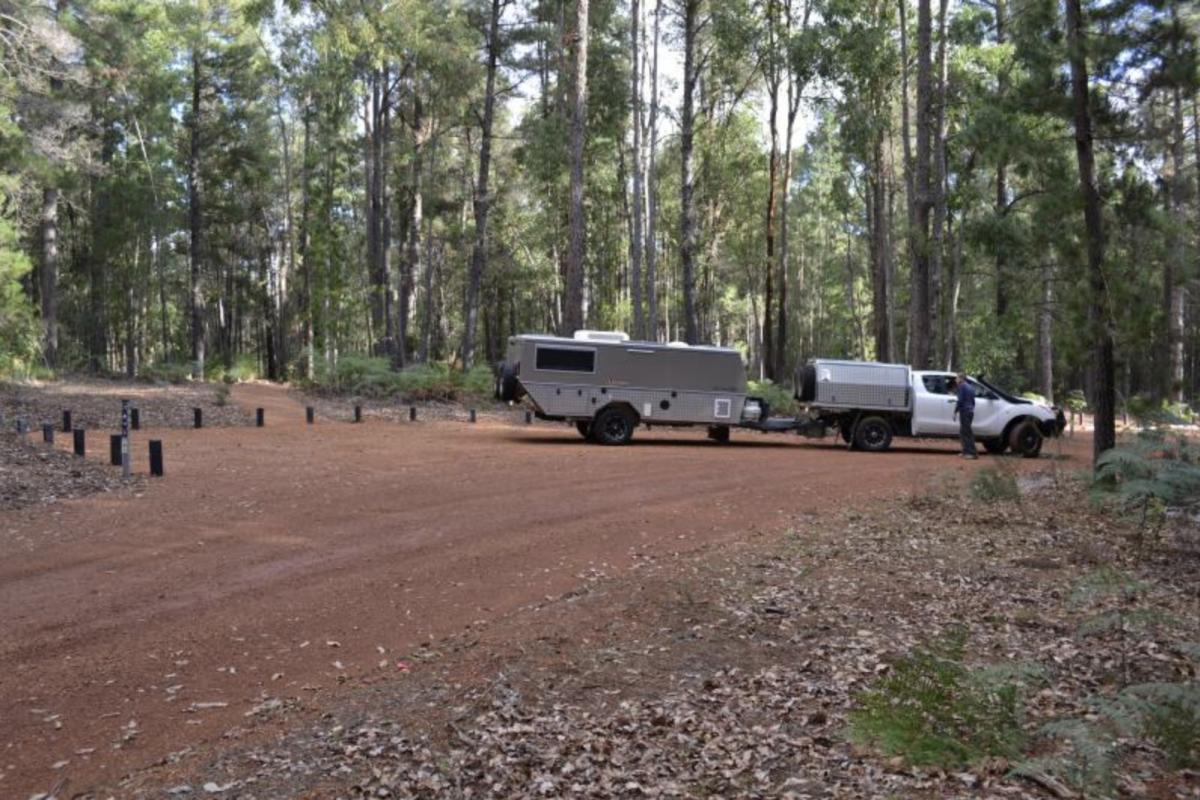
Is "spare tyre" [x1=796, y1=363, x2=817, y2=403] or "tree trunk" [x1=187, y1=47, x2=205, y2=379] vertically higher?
"tree trunk" [x1=187, y1=47, x2=205, y2=379]

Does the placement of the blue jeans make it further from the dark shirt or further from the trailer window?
the trailer window

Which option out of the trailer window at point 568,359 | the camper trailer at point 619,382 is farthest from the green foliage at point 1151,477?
the trailer window at point 568,359

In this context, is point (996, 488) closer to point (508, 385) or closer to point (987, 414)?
point (987, 414)

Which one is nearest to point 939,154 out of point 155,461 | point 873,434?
point 873,434

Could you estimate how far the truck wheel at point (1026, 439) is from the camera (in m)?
19.7

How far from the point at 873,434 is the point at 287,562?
15043 millimetres

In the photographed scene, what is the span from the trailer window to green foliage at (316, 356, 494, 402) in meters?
9.52

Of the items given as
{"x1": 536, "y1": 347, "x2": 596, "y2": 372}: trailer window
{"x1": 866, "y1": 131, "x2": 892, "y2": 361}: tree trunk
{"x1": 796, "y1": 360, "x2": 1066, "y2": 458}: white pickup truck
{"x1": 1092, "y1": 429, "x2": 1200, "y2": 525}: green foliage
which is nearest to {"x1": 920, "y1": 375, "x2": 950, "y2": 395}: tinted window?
{"x1": 796, "y1": 360, "x2": 1066, "y2": 458}: white pickup truck

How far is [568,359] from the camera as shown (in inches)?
768

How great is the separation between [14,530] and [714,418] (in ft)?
46.5

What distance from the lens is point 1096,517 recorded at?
1135 centimetres

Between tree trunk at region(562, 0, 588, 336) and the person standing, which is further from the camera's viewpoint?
tree trunk at region(562, 0, 588, 336)

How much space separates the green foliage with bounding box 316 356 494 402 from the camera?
93.0ft

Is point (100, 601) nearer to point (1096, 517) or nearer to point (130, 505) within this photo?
point (130, 505)
